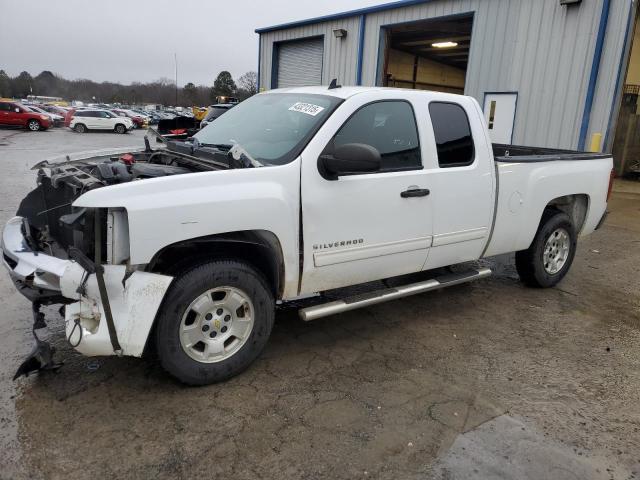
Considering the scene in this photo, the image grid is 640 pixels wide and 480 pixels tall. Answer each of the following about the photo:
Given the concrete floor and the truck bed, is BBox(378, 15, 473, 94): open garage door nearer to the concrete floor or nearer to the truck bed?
the truck bed

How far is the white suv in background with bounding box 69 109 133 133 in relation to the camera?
32344 millimetres

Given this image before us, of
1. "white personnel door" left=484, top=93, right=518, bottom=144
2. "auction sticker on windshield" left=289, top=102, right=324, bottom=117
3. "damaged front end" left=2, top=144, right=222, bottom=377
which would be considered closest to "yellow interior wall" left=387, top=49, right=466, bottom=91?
"white personnel door" left=484, top=93, right=518, bottom=144

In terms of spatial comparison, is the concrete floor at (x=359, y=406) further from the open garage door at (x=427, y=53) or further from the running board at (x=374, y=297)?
the open garage door at (x=427, y=53)

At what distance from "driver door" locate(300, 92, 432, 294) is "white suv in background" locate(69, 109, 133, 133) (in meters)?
33.2

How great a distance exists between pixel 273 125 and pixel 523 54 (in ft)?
34.5

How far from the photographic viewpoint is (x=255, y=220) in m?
3.10

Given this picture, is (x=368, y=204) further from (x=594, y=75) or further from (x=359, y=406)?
(x=594, y=75)

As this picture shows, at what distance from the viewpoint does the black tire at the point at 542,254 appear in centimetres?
518

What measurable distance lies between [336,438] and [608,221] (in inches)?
348

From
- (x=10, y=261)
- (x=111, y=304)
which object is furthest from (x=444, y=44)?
(x=111, y=304)

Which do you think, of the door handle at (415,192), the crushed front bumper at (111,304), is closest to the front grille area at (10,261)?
the crushed front bumper at (111,304)

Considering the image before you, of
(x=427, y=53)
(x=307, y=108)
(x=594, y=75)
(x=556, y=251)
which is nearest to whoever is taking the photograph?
(x=307, y=108)

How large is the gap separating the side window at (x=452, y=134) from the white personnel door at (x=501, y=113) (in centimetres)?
929

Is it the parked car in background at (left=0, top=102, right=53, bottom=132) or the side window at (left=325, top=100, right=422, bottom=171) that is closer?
the side window at (left=325, top=100, right=422, bottom=171)
